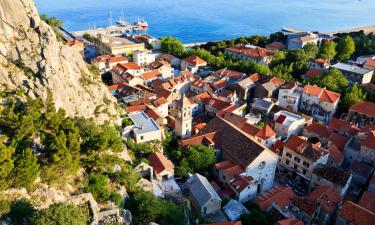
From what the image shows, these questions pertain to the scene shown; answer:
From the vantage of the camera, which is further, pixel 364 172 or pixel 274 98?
pixel 274 98

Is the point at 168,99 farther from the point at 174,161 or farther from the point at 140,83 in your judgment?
the point at 174,161

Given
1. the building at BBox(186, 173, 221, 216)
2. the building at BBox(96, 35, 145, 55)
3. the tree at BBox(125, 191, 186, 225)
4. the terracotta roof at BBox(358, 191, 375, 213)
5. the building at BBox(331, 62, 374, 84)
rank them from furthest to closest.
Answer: the building at BBox(96, 35, 145, 55), the building at BBox(331, 62, 374, 84), the terracotta roof at BBox(358, 191, 375, 213), the building at BBox(186, 173, 221, 216), the tree at BBox(125, 191, 186, 225)

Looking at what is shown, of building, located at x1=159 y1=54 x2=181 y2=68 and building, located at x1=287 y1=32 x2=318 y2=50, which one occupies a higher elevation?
building, located at x1=287 y1=32 x2=318 y2=50

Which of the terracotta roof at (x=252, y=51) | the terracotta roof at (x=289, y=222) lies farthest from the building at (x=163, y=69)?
the terracotta roof at (x=289, y=222)

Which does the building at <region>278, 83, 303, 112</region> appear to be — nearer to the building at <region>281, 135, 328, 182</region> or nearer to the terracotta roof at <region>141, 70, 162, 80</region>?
the building at <region>281, 135, 328, 182</region>

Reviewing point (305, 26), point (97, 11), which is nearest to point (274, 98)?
point (305, 26)

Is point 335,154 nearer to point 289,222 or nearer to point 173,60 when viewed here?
point 289,222

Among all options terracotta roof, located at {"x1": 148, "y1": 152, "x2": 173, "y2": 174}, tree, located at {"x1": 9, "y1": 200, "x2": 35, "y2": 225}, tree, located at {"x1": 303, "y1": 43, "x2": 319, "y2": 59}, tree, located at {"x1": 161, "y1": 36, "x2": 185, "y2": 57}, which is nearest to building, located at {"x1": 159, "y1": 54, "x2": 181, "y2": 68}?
tree, located at {"x1": 161, "y1": 36, "x2": 185, "y2": 57}
